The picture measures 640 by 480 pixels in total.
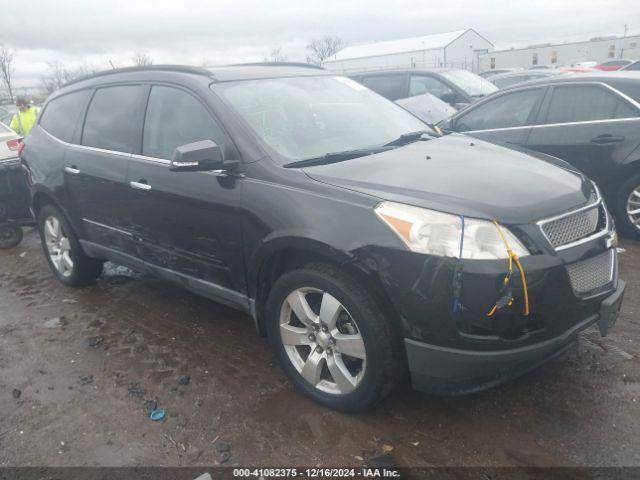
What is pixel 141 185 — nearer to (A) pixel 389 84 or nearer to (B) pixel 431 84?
(B) pixel 431 84

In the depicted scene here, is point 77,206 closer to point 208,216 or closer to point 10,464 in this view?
point 208,216

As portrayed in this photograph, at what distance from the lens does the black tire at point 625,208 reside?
16.5ft

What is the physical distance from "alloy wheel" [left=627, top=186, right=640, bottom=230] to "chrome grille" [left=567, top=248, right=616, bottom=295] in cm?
279

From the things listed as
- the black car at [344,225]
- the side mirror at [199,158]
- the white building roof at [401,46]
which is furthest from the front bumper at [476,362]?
the white building roof at [401,46]

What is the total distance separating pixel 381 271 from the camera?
7.94ft

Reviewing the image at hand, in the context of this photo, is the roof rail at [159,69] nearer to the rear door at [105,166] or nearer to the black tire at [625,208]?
the rear door at [105,166]

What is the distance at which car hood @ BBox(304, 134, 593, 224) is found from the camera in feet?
7.95

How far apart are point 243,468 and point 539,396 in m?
1.62

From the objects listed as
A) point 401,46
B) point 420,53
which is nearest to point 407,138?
point 420,53

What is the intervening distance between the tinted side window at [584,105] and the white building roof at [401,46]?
5063 cm

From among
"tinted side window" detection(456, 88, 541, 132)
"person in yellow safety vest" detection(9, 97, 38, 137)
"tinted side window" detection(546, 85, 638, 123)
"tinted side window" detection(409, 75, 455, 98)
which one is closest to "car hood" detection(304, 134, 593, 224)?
"tinted side window" detection(546, 85, 638, 123)

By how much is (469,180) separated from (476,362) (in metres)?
0.90

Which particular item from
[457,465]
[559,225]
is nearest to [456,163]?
[559,225]

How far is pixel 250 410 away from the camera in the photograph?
296 centimetres
